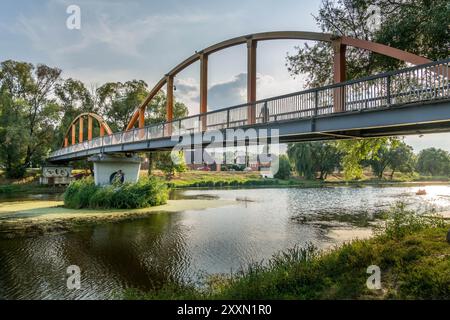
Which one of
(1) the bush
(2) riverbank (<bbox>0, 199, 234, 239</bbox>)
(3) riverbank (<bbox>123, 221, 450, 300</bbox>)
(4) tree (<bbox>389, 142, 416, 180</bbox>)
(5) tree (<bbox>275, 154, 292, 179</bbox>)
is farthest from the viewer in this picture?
(4) tree (<bbox>389, 142, 416, 180</bbox>)

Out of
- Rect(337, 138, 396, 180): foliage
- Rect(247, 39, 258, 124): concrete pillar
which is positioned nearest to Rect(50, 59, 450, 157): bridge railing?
Rect(247, 39, 258, 124): concrete pillar

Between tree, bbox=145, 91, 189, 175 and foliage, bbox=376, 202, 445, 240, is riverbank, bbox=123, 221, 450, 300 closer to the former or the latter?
foliage, bbox=376, 202, 445, 240

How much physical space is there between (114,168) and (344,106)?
74.3ft

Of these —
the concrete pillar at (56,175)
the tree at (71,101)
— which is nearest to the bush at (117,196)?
the concrete pillar at (56,175)

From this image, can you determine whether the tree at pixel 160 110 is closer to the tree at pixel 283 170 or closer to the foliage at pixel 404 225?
the tree at pixel 283 170

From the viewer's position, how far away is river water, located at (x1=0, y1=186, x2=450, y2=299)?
809cm

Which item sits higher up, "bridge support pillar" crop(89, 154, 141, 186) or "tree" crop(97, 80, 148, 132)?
"tree" crop(97, 80, 148, 132)

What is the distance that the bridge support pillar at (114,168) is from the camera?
27.8 m

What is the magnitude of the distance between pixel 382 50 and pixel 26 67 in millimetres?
52898

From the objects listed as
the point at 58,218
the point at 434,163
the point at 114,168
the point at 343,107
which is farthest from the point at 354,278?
the point at 434,163

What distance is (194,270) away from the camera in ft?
29.9

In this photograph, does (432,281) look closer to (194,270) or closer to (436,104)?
(436,104)

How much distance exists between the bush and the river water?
155 inches
